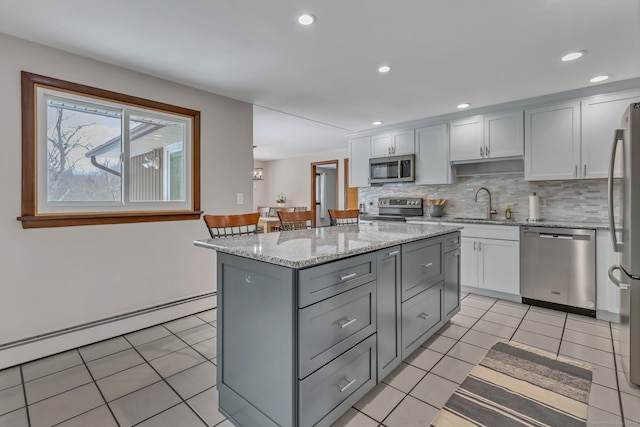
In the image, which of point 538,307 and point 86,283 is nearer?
point 86,283

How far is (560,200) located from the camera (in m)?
3.60

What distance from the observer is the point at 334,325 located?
1498 millimetres

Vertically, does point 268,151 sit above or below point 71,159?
above

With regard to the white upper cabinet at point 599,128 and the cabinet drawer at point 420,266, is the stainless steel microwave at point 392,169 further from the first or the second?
the cabinet drawer at point 420,266

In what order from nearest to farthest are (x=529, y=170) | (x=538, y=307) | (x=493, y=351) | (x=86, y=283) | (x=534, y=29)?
(x=534, y=29)
(x=493, y=351)
(x=86, y=283)
(x=538, y=307)
(x=529, y=170)

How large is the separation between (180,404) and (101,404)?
0.45 meters

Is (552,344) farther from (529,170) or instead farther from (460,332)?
(529,170)

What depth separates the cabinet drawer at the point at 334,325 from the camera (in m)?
1.35

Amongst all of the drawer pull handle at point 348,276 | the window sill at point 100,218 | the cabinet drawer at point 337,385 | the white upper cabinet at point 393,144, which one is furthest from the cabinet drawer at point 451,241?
the window sill at point 100,218

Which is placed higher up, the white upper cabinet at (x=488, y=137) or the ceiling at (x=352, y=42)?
the ceiling at (x=352, y=42)

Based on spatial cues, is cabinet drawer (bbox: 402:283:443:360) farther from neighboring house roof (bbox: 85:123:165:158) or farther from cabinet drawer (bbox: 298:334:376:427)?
neighboring house roof (bbox: 85:123:165:158)

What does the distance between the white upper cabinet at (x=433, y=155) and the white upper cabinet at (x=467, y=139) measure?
0.31 ft

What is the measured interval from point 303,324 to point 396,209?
3.77 metres

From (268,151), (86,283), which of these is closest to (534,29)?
(86,283)
